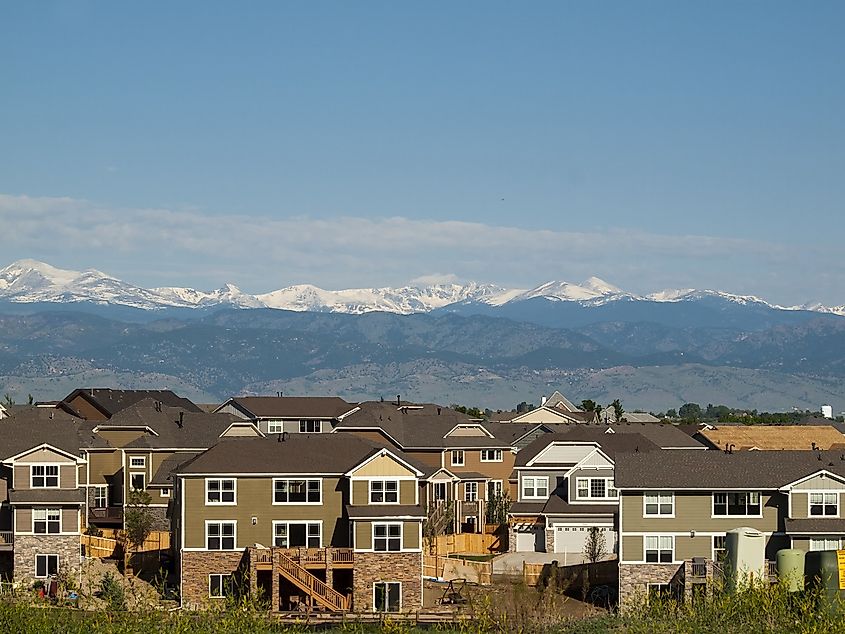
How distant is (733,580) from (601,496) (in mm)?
25963

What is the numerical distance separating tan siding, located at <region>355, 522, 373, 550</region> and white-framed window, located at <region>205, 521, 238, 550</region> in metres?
5.08

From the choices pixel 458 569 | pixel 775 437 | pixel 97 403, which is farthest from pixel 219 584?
pixel 775 437

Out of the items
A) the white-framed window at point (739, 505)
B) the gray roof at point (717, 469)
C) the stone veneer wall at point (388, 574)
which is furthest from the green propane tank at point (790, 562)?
the stone veneer wall at point (388, 574)

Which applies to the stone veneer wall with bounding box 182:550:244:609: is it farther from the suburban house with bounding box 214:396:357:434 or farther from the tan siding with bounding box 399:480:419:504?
the suburban house with bounding box 214:396:357:434

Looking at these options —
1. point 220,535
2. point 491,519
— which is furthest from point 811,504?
point 491,519

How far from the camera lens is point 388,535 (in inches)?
2517

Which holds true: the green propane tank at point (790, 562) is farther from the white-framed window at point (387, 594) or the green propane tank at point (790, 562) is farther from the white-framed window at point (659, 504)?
the white-framed window at point (387, 594)

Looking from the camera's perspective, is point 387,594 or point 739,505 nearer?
point 387,594

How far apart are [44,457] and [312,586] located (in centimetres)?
1522

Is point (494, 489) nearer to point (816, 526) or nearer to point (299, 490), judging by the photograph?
point (299, 490)

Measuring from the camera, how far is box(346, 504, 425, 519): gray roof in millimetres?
63969

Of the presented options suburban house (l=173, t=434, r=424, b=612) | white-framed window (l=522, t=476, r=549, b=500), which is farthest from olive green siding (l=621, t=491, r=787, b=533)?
white-framed window (l=522, t=476, r=549, b=500)

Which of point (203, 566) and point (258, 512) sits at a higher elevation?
point (258, 512)

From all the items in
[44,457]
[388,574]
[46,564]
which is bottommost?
[388,574]
